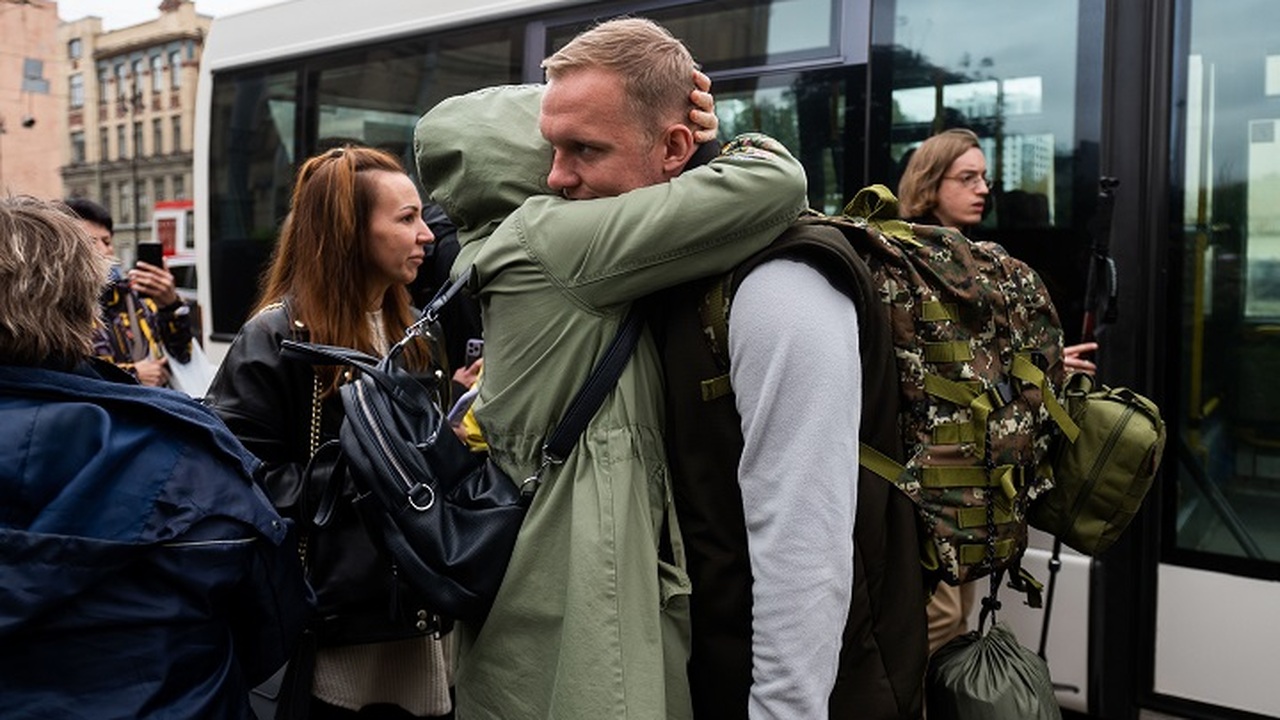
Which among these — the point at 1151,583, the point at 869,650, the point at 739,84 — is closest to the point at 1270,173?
the point at 1151,583

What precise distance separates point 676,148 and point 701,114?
61mm

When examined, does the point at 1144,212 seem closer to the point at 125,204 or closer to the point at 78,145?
the point at 125,204

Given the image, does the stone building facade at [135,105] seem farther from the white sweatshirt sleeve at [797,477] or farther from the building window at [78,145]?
the white sweatshirt sleeve at [797,477]

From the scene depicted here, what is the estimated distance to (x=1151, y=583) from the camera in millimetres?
3455

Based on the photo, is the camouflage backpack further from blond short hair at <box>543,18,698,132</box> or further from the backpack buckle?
blond short hair at <box>543,18,698,132</box>

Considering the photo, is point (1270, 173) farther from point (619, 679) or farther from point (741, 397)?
point (619, 679)

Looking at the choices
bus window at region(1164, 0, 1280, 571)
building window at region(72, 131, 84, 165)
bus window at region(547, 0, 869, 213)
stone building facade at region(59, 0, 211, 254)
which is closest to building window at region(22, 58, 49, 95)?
stone building facade at region(59, 0, 211, 254)

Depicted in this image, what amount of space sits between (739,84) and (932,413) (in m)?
3.00

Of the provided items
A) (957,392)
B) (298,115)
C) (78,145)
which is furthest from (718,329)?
(78,145)

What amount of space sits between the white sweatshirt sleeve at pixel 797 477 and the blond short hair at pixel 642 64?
31cm

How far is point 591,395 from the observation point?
1599 mm

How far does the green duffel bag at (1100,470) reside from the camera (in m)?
1.95

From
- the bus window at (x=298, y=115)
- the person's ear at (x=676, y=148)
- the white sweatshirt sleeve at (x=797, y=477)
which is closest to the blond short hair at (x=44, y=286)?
the person's ear at (x=676, y=148)

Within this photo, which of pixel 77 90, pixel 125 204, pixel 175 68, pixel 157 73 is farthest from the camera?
pixel 77 90
